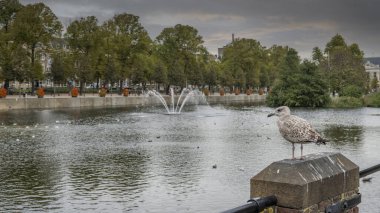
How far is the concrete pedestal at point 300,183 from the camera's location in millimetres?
5340

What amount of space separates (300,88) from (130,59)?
3283 centimetres

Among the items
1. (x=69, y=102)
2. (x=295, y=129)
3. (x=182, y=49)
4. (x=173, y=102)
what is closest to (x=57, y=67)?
(x=69, y=102)

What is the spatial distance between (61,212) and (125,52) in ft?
271

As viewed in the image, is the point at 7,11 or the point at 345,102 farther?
A: the point at 7,11

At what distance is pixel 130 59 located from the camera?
3767 inches

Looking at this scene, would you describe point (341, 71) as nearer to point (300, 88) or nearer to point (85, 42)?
point (300, 88)

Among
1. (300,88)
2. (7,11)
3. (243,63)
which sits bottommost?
(300,88)

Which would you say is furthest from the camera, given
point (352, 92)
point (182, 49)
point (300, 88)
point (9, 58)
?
point (182, 49)

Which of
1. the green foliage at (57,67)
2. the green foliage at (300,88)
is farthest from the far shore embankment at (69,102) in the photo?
the green foliage at (300,88)

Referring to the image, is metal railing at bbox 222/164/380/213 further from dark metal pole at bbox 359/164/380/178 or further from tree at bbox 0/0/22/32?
tree at bbox 0/0/22/32

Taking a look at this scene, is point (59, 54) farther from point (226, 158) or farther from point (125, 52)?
point (226, 158)

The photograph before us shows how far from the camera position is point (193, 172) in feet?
63.9

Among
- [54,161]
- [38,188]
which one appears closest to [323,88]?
[54,161]

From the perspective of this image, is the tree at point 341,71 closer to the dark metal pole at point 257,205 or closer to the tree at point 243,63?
the tree at point 243,63
